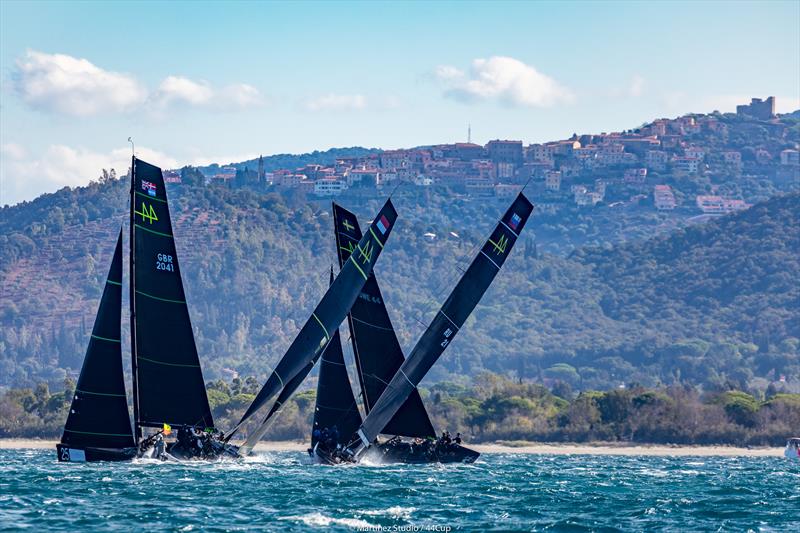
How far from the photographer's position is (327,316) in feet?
240

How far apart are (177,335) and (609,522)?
866 inches

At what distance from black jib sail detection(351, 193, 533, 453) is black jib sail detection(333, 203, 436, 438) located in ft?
4.61

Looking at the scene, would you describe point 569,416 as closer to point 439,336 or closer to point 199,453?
point 439,336

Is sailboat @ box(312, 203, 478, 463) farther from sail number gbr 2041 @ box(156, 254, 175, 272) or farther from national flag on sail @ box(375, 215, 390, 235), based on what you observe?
sail number gbr 2041 @ box(156, 254, 175, 272)

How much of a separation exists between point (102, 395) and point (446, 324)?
1721cm

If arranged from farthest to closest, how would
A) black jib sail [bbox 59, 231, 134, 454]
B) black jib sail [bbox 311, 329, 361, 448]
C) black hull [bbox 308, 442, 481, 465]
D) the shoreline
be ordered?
the shoreline < black hull [bbox 308, 442, 481, 465] < black jib sail [bbox 311, 329, 361, 448] < black jib sail [bbox 59, 231, 134, 454]

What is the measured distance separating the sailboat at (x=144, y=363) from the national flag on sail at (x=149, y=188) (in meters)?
0.08

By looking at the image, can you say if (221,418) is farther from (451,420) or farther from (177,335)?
(177,335)

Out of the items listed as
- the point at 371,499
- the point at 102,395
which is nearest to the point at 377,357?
the point at 102,395

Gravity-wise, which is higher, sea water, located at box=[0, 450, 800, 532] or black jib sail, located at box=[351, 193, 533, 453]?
black jib sail, located at box=[351, 193, 533, 453]

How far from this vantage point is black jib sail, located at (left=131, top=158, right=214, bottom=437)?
224ft

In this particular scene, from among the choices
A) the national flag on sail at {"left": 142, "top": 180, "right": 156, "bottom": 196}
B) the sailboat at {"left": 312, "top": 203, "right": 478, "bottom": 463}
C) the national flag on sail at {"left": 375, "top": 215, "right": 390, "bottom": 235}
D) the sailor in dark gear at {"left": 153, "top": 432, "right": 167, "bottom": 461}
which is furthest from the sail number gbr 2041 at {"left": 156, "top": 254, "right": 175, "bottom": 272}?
the national flag on sail at {"left": 375, "top": 215, "right": 390, "bottom": 235}

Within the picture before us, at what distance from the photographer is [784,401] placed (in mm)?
142000

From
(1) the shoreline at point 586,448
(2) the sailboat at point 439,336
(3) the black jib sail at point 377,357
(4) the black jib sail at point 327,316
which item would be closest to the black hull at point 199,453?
(4) the black jib sail at point 327,316
